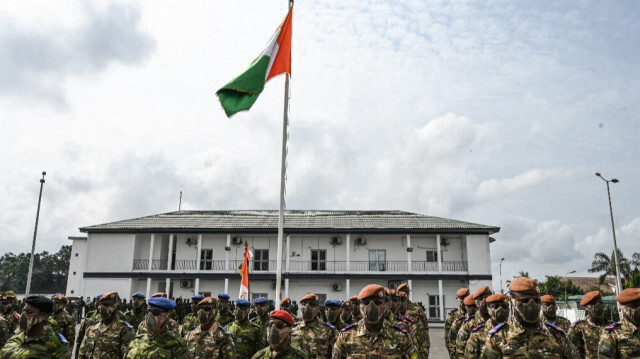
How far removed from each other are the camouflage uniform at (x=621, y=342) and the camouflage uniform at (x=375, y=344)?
2222 mm

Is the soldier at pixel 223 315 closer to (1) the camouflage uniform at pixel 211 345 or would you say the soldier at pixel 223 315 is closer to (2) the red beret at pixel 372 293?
(1) the camouflage uniform at pixel 211 345

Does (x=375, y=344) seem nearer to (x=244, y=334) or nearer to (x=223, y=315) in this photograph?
(x=244, y=334)

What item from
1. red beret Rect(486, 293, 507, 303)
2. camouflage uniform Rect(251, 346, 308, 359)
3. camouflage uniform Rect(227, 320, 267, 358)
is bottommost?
camouflage uniform Rect(227, 320, 267, 358)

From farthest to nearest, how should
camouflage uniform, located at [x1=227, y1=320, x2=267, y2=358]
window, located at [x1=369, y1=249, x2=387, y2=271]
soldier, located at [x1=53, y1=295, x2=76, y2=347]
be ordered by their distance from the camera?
window, located at [x1=369, y1=249, x2=387, y2=271]
soldier, located at [x1=53, y1=295, x2=76, y2=347]
camouflage uniform, located at [x1=227, y1=320, x2=267, y2=358]

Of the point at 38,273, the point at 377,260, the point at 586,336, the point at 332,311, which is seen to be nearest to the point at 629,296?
the point at 586,336

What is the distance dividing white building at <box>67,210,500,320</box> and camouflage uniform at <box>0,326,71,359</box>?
24323mm

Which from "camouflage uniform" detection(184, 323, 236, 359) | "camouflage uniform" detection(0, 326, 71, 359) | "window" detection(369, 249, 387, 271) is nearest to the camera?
"camouflage uniform" detection(0, 326, 71, 359)

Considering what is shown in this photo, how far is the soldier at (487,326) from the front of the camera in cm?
519

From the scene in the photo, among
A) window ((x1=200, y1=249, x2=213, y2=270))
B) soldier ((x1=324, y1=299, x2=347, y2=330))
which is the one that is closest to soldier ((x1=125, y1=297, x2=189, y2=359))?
soldier ((x1=324, y1=299, x2=347, y2=330))

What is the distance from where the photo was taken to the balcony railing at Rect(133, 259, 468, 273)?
96.2ft

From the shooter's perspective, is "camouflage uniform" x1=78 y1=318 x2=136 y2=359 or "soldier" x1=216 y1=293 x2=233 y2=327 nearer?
"camouflage uniform" x1=78 y1=318 x2=136 y2=359

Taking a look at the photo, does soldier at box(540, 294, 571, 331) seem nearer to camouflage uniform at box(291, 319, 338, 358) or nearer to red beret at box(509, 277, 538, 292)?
camouflage uniform at box(291, 319, 338, 358)

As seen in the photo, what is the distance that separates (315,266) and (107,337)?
2447 cm

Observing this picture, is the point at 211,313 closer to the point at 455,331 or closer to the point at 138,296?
the point at 138,296
